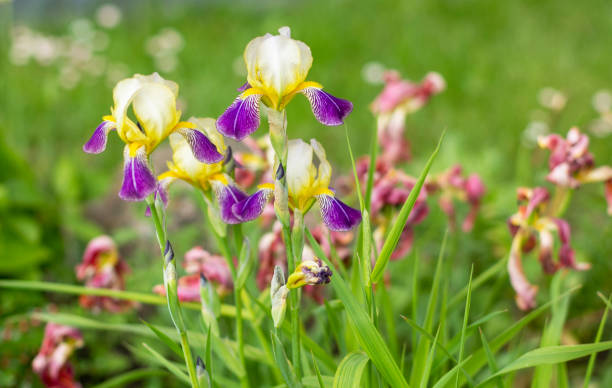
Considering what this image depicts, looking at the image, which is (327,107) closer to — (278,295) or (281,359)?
(278,295)

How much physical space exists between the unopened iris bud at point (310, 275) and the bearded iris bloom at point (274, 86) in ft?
0.75

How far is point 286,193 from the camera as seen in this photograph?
37.5 inches

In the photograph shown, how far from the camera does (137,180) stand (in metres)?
0.92

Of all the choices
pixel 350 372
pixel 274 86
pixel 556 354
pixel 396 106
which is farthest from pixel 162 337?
pixel 396 106

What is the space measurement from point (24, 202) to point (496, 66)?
3.02 metres

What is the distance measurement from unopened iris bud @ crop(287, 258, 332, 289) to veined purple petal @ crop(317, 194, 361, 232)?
0.07 m

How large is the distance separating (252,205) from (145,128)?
212 millimetres

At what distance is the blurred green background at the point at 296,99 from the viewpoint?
2238 mm

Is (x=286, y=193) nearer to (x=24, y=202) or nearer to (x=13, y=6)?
(x=24, y=202)

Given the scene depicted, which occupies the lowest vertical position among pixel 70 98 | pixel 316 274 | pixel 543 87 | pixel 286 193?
pixel 543 87

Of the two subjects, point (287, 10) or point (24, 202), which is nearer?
point (24, 202)

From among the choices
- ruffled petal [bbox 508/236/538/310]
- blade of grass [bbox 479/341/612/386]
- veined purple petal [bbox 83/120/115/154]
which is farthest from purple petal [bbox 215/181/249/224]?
ruffled petal [bbox 508/236/538/310]

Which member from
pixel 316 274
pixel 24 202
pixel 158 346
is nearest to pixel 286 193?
pixel 316 274

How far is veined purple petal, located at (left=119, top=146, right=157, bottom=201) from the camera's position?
2.99ft
